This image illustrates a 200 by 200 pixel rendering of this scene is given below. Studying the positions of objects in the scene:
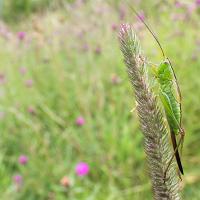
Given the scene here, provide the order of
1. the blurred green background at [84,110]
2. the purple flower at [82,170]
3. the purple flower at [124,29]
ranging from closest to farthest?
the purple flower at [124,29], the purple flower at [82,170], the blurred green background at [84,110]

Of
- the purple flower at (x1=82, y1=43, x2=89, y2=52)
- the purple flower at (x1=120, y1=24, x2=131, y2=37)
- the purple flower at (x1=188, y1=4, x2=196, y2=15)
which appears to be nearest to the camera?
the purple flower at (x1=120, y1=24, x2=131, y2=37)

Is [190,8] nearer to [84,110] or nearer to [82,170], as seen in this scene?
[84,110]

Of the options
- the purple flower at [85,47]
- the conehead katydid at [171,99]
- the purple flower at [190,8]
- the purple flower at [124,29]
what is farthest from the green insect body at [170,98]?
the purple flower at [85,47]

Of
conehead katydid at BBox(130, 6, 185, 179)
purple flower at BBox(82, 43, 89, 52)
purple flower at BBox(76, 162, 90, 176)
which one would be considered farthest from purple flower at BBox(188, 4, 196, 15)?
conehead katydid at BBox(130, 6, 185, 179)

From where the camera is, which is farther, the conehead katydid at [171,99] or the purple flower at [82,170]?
the purple flower at [82,170]

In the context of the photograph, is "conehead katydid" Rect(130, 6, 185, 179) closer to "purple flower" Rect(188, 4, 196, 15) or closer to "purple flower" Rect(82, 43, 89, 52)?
"purple flower" Rect(188, 4, 196, 15)

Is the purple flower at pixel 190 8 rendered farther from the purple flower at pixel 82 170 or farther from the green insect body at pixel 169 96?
the green insect body at pixel 169 96

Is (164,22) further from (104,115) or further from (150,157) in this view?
(150,157)
